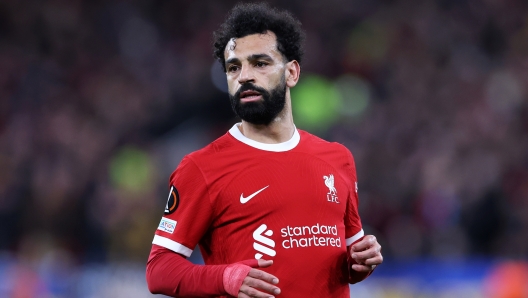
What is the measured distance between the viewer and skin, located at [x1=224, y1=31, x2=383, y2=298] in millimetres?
3629

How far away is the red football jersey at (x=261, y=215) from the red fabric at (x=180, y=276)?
7 cm

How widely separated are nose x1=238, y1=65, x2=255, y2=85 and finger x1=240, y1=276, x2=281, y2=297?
946mm

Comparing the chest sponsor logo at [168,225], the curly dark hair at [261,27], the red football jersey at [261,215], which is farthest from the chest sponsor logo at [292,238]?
the curly dark hair at [261,27]

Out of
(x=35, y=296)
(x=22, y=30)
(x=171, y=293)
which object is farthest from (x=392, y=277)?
(x=22, y=30)

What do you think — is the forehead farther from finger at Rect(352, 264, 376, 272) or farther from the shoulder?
finger at Rect(352, 264, 376, 272)

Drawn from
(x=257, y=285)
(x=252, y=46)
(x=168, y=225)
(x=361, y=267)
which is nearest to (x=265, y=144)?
(x=252, y=46)

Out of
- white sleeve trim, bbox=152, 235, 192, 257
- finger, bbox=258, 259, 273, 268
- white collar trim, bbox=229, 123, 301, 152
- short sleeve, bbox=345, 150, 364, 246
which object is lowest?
finger, bbox=258, 259, 273, 268

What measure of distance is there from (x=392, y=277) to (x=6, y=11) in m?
9.35

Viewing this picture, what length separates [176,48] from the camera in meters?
14.3

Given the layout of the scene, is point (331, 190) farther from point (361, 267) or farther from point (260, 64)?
point (260, 64)

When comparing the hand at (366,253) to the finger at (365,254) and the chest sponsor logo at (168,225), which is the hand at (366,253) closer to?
the finger at (365,254)

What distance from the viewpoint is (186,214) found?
3.51 m

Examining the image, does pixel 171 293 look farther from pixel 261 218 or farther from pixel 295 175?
pixel 295 175

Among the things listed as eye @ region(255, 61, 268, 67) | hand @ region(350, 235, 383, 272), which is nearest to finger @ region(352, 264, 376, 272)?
hand @ region(350, 235, 383, 272)
